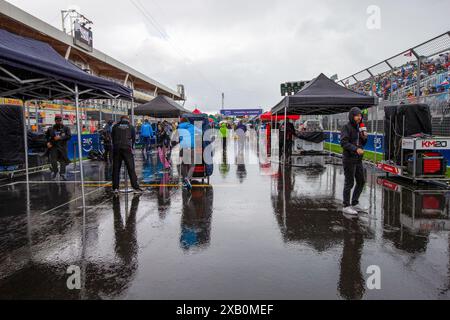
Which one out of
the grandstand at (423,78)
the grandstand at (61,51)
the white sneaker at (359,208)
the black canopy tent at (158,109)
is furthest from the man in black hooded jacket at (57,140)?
the grandstand at (423,78)

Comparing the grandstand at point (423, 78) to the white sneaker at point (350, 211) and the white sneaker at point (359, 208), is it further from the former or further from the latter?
the white sneaker at point (350, 211)

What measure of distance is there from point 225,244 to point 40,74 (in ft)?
16.3

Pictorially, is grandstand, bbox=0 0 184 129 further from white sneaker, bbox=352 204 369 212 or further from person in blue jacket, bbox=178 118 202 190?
white sneaker, bbox=352 204 369 212

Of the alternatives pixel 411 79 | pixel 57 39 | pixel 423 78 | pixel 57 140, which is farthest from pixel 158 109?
pixel 57 39

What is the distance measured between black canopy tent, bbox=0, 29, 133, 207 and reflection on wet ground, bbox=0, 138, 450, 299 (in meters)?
1.57

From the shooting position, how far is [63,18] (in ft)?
95.2

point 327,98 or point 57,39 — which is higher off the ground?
point 57,39

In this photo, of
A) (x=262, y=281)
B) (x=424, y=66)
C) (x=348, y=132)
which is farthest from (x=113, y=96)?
(x=424, y=66)

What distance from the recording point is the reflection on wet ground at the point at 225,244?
3.56 meters

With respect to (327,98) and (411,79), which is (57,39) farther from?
(411,79)

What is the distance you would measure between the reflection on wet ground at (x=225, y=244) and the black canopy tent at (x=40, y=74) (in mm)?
1570

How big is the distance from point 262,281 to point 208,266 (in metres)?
0.76

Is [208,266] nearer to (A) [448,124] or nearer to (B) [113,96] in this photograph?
(B) [113,96]

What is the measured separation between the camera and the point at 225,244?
4.86 meters
